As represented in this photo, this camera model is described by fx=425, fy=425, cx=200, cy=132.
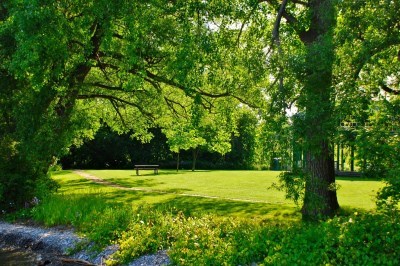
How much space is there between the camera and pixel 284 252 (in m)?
7.39

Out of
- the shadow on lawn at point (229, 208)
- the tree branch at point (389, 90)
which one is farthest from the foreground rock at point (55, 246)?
the tree branch at point (389, 90)

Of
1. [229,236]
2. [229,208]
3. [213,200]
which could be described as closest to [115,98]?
[213,200]

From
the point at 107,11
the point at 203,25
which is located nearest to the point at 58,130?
the point at 107,11

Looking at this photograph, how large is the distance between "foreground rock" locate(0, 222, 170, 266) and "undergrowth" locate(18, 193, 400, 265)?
0.96ft

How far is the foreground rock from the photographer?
29.9 feet

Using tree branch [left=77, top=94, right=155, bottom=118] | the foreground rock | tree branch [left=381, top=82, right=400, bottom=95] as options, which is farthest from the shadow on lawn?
tree branch [left=77, top=94, right=155, bottom=118]

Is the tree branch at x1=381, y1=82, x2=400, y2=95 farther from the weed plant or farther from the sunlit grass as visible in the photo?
the sunlit grass

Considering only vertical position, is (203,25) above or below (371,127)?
above

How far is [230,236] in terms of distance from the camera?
8781 mm

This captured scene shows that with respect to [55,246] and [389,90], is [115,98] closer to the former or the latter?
[55,246]

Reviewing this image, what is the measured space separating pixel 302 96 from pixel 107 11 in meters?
6.38

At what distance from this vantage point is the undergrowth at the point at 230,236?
6758 millimetres

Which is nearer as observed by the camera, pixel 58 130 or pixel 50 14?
pixel 50 14

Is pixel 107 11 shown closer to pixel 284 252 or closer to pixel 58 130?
pixel 58 130
